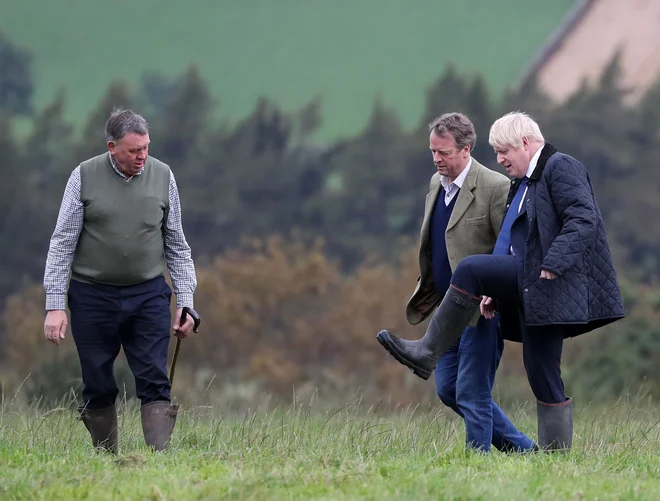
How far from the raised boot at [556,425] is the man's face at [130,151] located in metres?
2.55

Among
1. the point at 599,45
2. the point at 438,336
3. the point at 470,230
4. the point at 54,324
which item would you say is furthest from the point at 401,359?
the point at 599,45

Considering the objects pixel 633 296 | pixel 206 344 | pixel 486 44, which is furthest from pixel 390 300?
pixel 486 44

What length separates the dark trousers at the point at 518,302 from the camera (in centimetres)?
631

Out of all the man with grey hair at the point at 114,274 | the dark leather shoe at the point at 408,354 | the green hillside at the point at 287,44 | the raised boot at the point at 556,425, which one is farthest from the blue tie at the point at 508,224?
the green hillside at the point at 287,44

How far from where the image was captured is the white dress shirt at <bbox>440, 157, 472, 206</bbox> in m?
6.71

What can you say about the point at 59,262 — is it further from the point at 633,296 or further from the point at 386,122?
the point at 386,122

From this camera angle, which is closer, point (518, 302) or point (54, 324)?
point (518, 302)

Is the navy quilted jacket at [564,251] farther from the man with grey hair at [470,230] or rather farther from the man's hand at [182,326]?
the man's hand at [182,326]

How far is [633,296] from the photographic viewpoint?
3161cm

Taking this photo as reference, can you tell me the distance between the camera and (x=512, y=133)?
6379 millimetres

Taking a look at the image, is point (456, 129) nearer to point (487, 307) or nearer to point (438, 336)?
point (487, 307)

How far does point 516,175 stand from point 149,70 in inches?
3508

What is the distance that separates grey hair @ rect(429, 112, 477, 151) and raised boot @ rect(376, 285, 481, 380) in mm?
853

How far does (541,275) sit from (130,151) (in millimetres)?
2318
